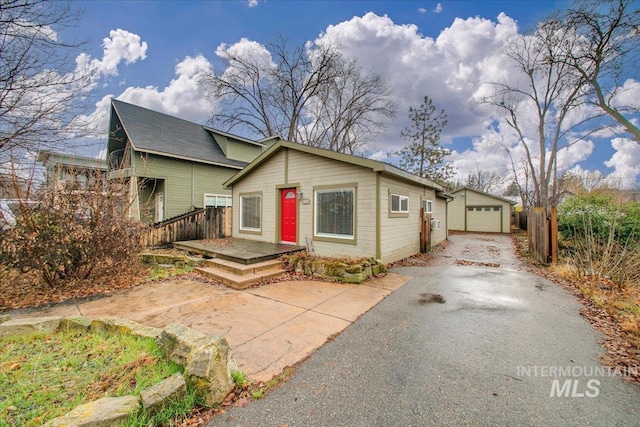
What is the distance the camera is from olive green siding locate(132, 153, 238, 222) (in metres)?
12.3

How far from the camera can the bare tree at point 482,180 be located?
34812mm

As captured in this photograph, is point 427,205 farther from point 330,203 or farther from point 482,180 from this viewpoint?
point 482,180

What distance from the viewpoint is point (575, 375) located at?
2740mm

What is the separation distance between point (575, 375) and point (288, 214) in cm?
781

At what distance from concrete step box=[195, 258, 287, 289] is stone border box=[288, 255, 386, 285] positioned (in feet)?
1.61

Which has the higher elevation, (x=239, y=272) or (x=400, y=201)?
(x=400, y=201)

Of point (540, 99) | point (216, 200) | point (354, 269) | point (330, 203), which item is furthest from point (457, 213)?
point (354, 269)

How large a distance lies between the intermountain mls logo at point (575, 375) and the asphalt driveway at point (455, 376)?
0.01 m

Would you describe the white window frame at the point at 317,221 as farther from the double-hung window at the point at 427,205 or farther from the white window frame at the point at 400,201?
the double-hung window at the point at 427,205

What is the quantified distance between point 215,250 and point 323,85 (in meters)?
19.3

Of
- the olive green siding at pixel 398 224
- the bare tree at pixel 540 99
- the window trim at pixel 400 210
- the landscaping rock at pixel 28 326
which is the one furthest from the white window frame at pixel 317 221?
the bare tree at pixel 540 99

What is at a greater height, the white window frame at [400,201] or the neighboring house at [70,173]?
the neighboring house at [70,173]

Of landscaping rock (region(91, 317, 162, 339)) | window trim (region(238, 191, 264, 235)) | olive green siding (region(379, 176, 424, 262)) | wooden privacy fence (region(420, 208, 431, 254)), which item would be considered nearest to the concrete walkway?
landscaping rock (region(91, 317, 162, 339))

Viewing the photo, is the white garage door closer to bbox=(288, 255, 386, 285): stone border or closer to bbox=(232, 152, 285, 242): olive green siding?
bbox=(288, 255, 386, 285): stone border
